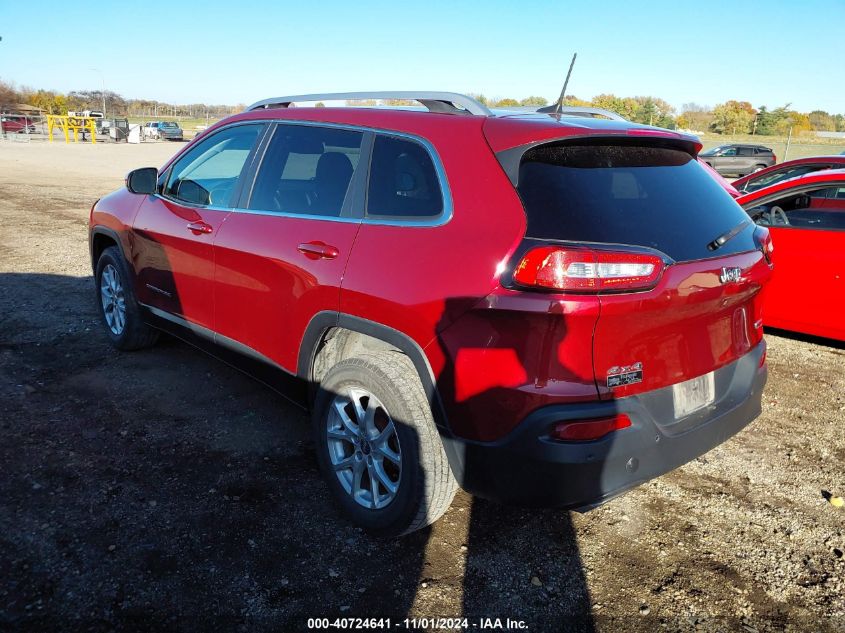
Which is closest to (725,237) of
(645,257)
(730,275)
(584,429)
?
(730,275)

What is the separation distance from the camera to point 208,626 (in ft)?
7.96

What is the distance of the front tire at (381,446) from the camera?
8.75ft

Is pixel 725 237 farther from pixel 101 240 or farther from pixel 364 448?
pixel 101 240

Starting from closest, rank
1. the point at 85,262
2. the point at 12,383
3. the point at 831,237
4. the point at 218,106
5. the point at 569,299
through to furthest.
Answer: the point at 569,299
the point at 12,383
the point at 831,237
the point at 85,262
the point at 218,106

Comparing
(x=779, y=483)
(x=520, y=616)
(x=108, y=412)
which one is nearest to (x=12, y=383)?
(x=108, y=412)

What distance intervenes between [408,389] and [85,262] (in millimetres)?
6897

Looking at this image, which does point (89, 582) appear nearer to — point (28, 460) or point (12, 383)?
point (28, 460)

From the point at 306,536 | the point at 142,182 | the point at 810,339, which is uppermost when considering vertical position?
the point at 142,182

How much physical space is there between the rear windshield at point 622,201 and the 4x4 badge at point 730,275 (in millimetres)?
81

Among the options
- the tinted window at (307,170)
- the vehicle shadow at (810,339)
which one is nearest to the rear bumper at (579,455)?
the tinted window at (307,170)

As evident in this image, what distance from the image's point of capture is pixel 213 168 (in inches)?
169

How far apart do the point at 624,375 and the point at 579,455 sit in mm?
333

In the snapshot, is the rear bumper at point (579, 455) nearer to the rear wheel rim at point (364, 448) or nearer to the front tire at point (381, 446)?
the front tire at point (381, 446)

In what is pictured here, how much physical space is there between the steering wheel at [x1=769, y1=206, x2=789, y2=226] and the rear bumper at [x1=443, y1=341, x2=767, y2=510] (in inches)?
143
